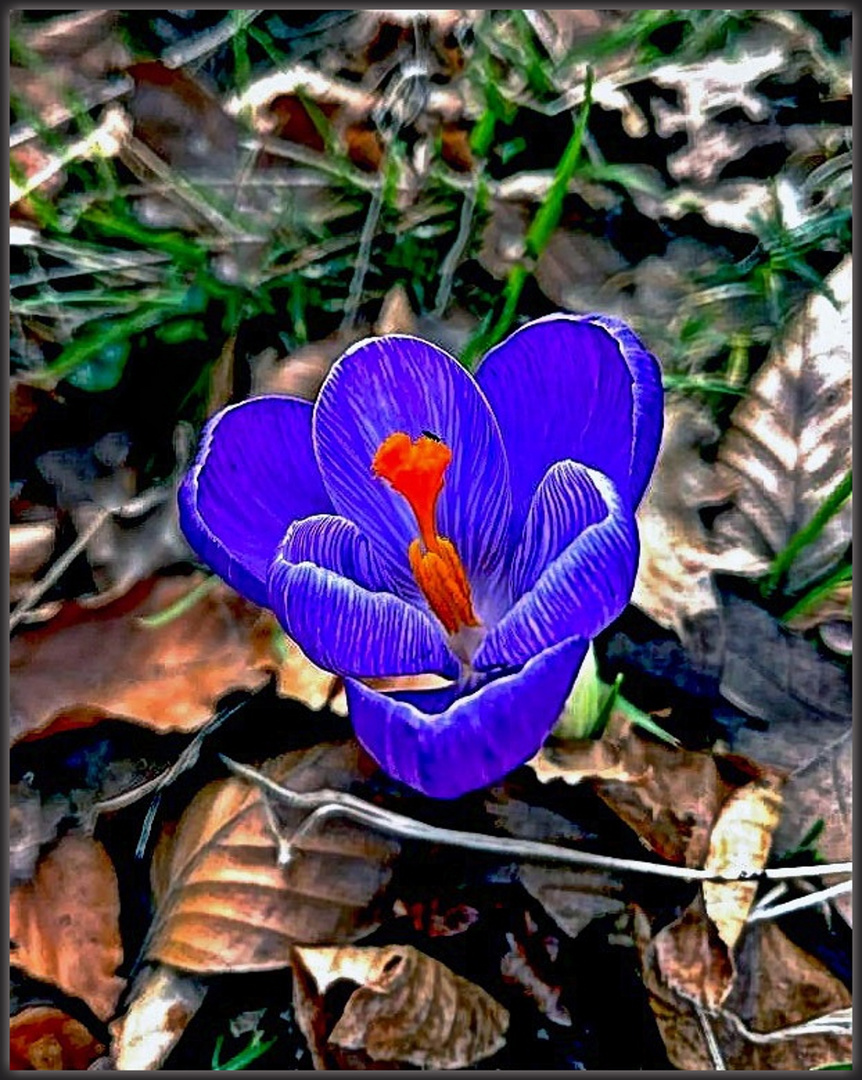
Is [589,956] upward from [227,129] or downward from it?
downward

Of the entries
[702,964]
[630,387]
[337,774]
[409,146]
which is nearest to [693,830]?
[702,964]

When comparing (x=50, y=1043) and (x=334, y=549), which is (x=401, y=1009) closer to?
(x=50, y=1043)

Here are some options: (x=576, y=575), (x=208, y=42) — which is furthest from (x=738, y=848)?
(x=208, y=42)

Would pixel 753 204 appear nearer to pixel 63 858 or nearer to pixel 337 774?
pixel 337 774

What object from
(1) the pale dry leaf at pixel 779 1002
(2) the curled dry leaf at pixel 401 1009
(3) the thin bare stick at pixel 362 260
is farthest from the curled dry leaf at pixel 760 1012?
(3) the thin bare stick at pixel 362 260

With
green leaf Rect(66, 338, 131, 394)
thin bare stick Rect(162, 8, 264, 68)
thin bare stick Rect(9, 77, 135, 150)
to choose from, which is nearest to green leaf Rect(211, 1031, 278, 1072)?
green leaf Rect(66, 338, 131, 394)

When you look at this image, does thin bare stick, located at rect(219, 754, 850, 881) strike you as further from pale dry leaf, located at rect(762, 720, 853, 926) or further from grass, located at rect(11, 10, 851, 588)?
grass, located at rect(11, 10, 851, 588)
